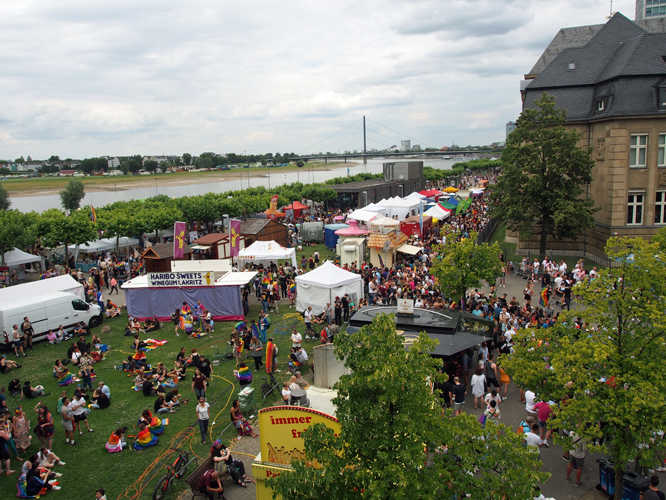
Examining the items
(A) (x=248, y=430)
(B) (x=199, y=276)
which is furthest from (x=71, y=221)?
(A) (x=248, y=430)

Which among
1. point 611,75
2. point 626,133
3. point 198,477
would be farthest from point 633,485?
point 611,75

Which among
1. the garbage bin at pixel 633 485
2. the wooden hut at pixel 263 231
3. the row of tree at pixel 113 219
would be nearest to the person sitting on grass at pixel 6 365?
the row of tree at pixel 113 219

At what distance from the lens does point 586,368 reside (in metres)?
7.79

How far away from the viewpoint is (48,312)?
18719 millimetres

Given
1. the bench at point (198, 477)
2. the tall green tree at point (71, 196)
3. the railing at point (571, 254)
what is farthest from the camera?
the tall green tree at point (71, 196)

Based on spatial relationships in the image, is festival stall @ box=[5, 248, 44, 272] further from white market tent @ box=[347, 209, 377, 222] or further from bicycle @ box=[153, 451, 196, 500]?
bicycle @ box=[153, 451, 196, 500]

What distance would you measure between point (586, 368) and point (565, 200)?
20971 millimetres

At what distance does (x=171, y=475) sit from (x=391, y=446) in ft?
20.6

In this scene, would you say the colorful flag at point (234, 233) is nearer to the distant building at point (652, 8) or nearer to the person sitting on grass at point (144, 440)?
the person sitting on grass at point (144, 440)

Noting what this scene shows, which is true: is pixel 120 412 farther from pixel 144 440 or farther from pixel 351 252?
pixel 351 252

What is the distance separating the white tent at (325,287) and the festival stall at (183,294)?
2.68 m

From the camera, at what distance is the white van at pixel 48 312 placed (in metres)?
17.5

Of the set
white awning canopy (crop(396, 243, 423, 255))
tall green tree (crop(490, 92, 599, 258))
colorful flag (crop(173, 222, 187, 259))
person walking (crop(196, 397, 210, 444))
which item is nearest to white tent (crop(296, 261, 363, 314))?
colorful flag (crop(173, 222, 187, 259))

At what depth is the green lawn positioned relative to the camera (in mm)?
10078
